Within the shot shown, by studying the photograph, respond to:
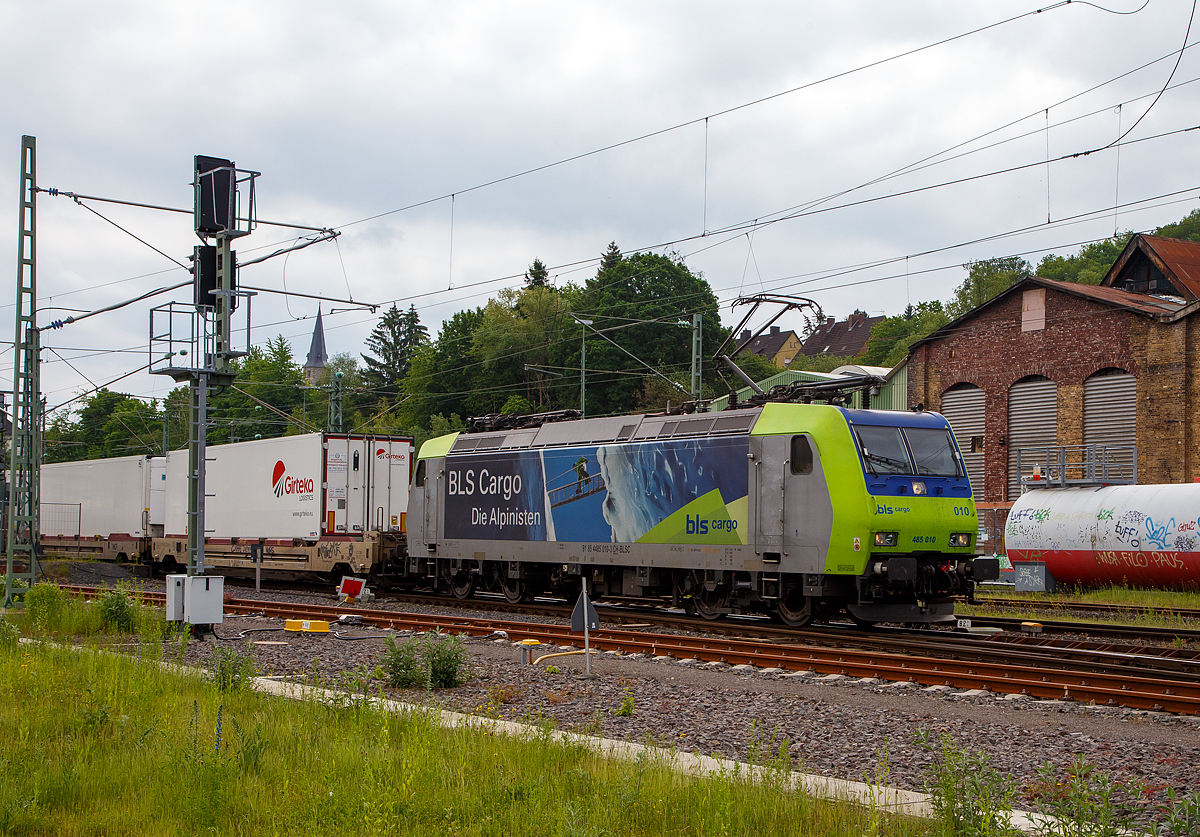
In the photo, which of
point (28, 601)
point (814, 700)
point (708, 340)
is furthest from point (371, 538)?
point (708, 340)

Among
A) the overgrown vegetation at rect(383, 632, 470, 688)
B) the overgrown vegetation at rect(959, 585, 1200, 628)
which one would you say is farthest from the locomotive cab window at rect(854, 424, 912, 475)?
the overgrown vegetation at rect(383, 632, 470, 688)

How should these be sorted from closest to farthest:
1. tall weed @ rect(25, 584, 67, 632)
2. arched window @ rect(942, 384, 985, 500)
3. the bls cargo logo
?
tall weed @ rect(25, 584, 67, 632) < the bls cargo logo < arched window @ rect(942, 384, 985, 500)

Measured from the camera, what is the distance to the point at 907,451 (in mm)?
15586

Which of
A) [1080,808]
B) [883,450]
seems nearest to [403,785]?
[1080,808]

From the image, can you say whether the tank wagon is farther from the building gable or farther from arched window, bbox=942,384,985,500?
the building gable

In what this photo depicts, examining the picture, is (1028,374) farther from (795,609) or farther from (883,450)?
(795,609)

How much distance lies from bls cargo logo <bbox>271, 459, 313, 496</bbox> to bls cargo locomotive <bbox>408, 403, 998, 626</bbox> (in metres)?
6.26

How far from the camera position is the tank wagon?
68.5 ft

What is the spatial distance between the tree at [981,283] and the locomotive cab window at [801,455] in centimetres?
6509

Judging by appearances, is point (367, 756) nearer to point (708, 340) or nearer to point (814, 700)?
point (814, 700)

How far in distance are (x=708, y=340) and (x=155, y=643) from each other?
54.0 m

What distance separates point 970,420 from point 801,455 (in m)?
20.9

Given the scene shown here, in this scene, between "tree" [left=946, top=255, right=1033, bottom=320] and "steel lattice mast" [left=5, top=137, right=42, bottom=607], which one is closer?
"steel lattice mast" [left=5, top=137, right=42, bottom=607]

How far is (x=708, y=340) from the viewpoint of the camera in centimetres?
6456
